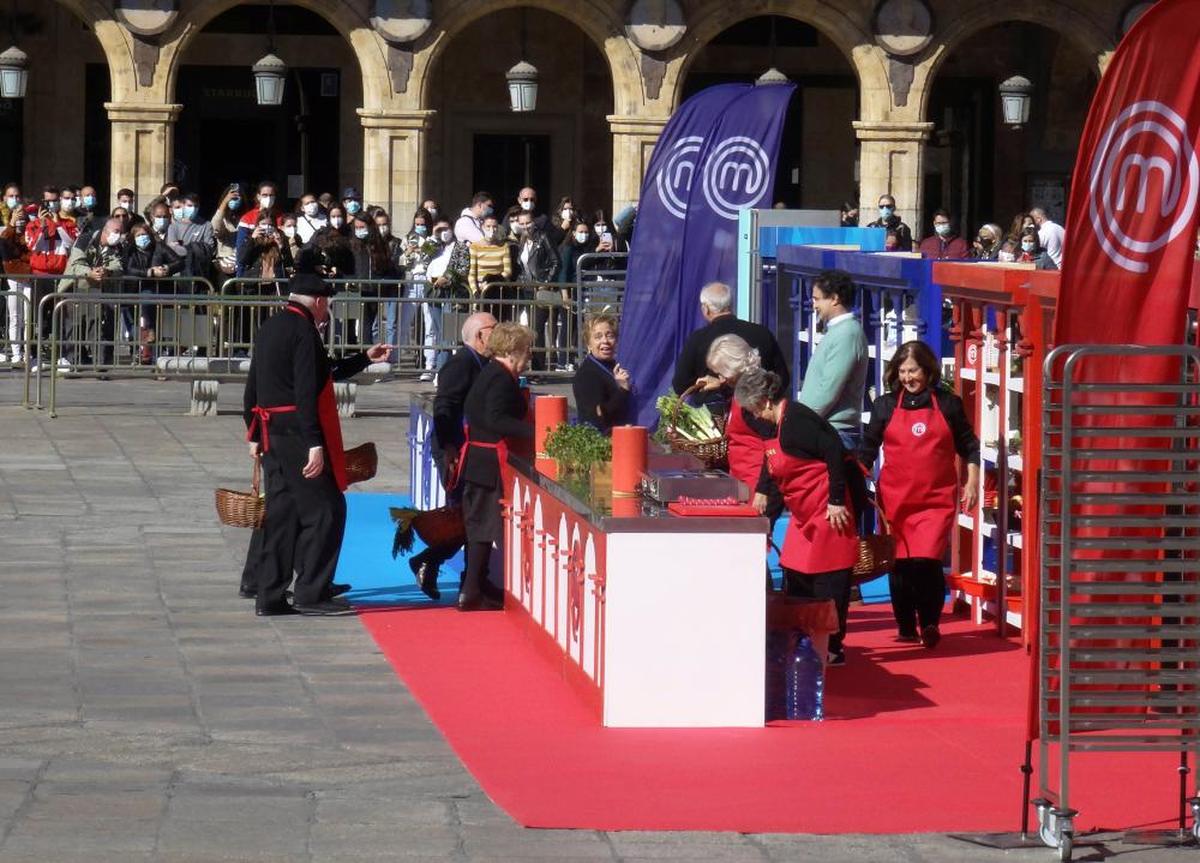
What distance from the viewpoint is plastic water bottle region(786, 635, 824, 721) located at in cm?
945

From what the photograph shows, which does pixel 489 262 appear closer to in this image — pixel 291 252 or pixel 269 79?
pixel 291 252

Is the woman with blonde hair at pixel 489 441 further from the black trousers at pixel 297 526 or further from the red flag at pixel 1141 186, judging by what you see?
the red flag at pixel 1141 186

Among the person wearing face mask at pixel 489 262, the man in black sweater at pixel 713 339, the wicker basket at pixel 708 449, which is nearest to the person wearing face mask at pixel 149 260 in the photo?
the person wearing face mask at pixel 489 262

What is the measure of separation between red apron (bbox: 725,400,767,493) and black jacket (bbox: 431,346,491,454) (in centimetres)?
157

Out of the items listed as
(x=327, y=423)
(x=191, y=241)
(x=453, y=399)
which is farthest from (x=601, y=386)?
(x=191, y=241)

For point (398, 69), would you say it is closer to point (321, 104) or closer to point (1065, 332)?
point (321, 104)

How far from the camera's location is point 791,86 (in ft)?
51.4

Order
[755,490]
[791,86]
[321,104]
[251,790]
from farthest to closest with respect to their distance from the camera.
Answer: [321,104] → [791,86] → [755,490] → [251,790]

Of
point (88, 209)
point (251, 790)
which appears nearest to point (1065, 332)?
point (251, 790)

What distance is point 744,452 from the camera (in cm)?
1119

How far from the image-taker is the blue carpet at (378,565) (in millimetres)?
12711

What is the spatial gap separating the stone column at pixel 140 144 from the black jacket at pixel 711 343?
18.0 metres

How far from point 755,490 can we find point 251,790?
10.7 feet

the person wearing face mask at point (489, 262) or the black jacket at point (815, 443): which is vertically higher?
the person wearing face mask at point (489, 262)
